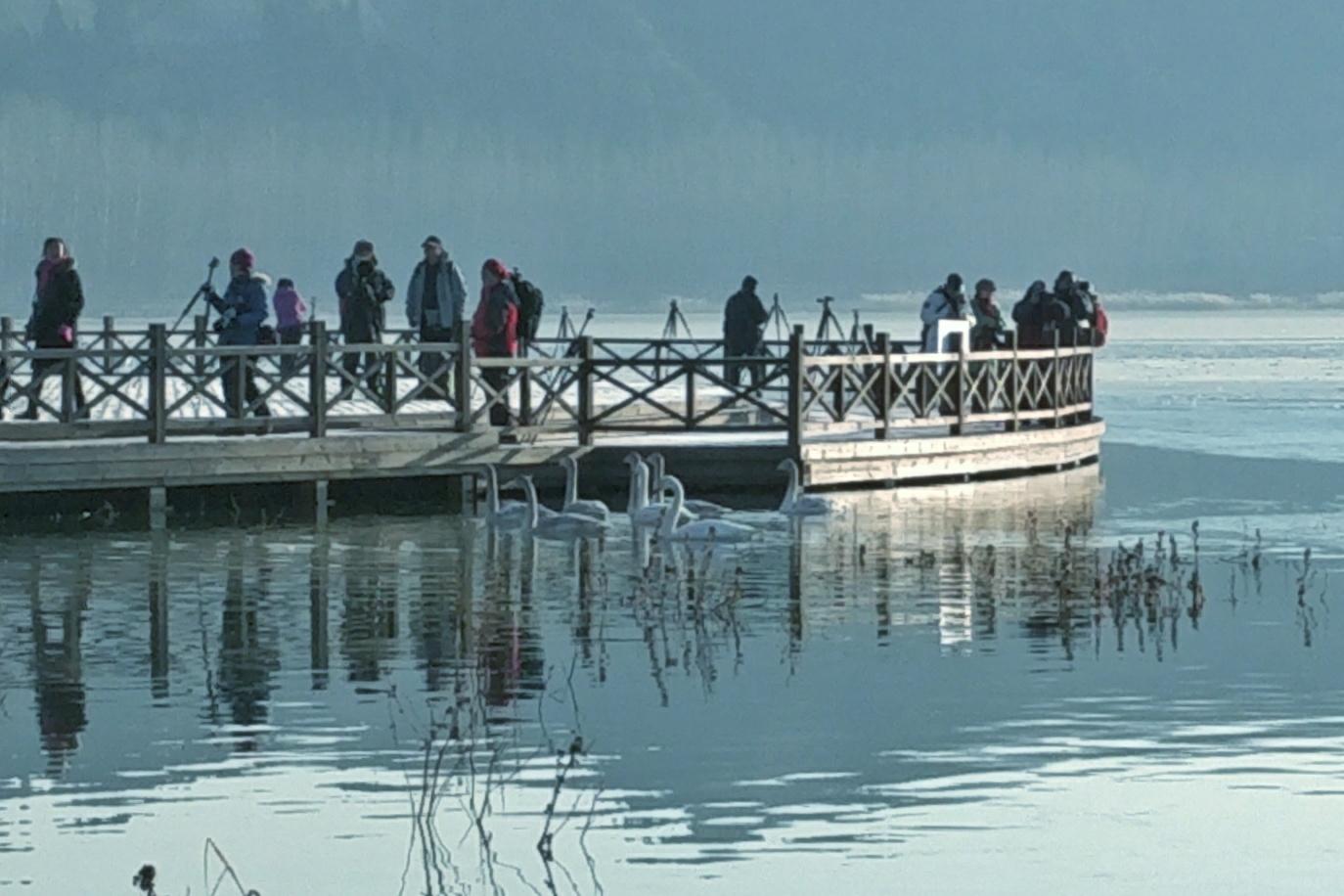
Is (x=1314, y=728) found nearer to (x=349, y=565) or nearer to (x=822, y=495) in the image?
(x=349, y=565)

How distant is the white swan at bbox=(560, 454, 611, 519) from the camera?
2558 centimetres

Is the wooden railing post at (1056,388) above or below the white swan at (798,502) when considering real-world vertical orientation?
above

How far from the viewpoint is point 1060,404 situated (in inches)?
1388

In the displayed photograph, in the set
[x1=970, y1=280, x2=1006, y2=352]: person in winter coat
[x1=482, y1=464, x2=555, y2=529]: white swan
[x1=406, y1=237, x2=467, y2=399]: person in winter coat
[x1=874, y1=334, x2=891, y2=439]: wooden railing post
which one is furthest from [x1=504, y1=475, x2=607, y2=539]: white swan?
[x1=970, y1=280, x2=1006, y2=352]: person in winter coat

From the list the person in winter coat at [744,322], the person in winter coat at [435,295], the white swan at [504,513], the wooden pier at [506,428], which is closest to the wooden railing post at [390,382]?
the wooden pier at [506,428]

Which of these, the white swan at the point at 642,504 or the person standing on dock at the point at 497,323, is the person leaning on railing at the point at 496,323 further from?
the white swan at the point at 642,504

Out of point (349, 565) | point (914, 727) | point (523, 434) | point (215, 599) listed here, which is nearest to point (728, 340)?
point (523, 434)

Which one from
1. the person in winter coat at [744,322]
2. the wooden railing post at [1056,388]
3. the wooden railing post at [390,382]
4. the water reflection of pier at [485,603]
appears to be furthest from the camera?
the person in winter coat at [744,322]

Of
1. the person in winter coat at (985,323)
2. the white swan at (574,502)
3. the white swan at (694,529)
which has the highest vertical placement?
the person in winter coat at (985,323)

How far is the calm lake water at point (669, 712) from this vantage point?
38.3 feet

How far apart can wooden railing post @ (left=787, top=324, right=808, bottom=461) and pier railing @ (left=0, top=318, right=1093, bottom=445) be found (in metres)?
0.02

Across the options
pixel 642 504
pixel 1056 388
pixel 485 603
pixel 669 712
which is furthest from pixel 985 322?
pixel 669 712

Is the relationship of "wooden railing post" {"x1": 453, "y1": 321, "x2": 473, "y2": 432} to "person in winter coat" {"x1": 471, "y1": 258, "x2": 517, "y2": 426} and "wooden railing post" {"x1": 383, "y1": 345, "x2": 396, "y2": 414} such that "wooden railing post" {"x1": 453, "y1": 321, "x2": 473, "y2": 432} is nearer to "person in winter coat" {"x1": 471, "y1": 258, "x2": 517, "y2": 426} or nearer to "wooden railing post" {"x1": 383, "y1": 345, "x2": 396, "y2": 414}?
"wooden railing post" {"x1": 383, "y1": 345, "x2": 396, "y2": 414}

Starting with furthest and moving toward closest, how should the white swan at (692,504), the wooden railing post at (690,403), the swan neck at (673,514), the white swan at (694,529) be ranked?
the wooden railing post at (690,403) < the white swan at (692,504) < the swan neck at (673,514) < the white swan at (694,529)
